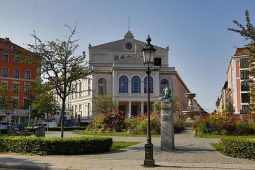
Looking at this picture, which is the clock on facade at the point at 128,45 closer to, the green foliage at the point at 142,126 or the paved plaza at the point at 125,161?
the green foliage at the point at 142,126

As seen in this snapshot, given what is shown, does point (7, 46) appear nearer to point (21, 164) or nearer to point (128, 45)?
point (128, 45)

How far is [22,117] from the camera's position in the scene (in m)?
72.2

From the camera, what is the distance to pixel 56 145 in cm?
1658

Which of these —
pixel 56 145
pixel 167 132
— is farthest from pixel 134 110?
pixel 56 145

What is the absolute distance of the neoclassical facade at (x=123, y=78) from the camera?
263 feet

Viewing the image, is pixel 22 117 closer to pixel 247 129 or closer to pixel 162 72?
pixel 162 72

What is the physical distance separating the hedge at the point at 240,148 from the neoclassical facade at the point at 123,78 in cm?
5849

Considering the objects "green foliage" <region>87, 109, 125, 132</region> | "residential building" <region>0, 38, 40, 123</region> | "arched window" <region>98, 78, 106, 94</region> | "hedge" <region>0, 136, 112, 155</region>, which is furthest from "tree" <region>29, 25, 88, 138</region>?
"arched window" <region>98, 78, 106, 94</region>

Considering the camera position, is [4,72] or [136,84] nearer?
[4,72]

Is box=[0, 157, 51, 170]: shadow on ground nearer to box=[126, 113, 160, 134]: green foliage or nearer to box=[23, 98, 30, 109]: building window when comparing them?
box=[126, 113, 160, 134]: green foliage

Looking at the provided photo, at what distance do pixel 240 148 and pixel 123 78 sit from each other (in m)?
65.5

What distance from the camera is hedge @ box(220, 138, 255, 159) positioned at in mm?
15133

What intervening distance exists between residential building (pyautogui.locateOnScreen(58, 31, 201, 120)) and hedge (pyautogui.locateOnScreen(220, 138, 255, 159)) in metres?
58.5

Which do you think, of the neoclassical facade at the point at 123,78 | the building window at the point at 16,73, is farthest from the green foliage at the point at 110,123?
the building window at the point at 16,73
